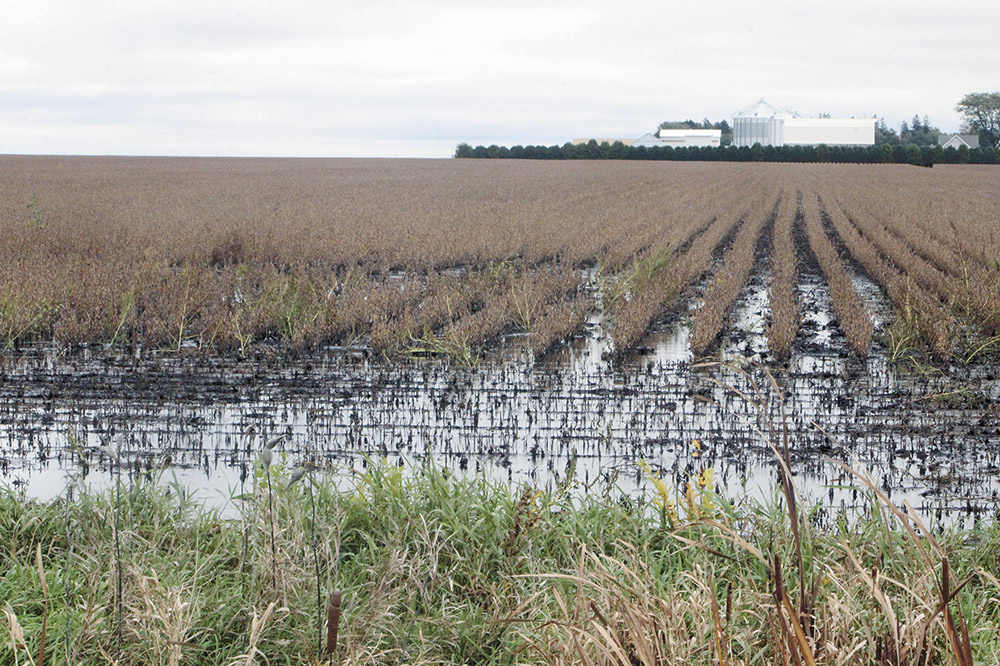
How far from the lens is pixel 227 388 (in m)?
7.83

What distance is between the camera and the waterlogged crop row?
9.55m

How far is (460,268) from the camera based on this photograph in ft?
49.0

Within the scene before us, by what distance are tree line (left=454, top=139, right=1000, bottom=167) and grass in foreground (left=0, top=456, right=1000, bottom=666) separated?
7586cm

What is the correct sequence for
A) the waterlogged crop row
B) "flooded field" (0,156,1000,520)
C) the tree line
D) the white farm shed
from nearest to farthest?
"flooded field" (0,156,1000,520) < the waterlogged crop row < the tree line < the white farm shed

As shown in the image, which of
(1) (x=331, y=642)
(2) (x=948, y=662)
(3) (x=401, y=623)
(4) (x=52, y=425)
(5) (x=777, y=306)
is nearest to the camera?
(1) (x=331, y=642)

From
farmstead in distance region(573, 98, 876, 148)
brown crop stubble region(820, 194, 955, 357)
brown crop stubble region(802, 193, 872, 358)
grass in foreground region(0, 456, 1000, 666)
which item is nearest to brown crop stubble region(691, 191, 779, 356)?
brown crop stubble region(802, 193, 872, 358)

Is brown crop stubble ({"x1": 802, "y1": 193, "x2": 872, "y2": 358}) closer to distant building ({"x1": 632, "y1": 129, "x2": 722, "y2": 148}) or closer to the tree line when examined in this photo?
the tree line

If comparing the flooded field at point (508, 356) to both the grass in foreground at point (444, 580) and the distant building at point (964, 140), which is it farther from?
the distant building at point (964, 140)

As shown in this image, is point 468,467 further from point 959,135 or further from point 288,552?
point 959,135

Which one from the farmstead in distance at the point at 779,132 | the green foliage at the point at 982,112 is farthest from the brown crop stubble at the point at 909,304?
the green foliage at the point at 982,112

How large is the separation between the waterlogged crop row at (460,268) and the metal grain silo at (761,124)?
3010 inches

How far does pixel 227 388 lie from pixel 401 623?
4449 mm

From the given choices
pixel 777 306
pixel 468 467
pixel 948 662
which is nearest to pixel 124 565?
pixel 468 467

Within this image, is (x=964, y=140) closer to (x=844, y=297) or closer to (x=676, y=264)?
(x=676, y=264)
